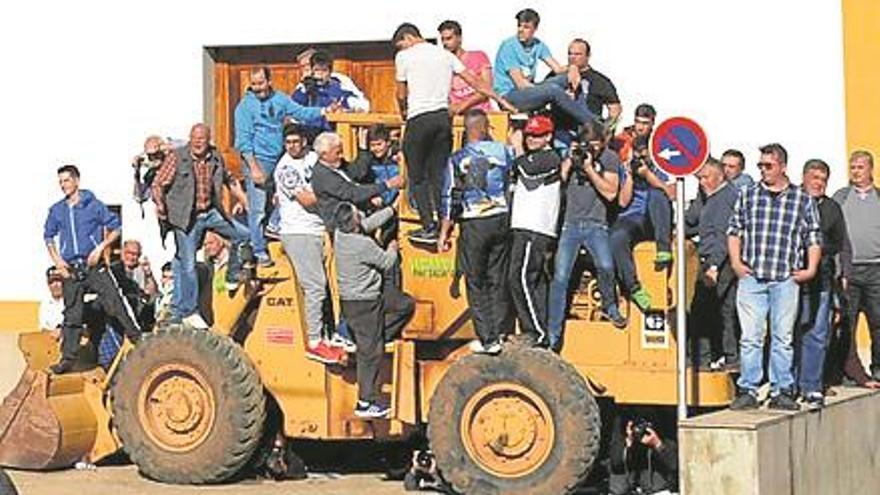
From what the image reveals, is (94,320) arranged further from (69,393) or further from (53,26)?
(53,26)

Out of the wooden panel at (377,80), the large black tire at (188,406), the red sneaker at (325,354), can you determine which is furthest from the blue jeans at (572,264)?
the wooden panel at (377,80)

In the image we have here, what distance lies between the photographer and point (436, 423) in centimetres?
1334

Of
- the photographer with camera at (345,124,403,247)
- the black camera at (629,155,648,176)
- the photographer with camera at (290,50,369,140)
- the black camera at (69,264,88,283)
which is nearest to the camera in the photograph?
the black camera at (629,155,648,176)

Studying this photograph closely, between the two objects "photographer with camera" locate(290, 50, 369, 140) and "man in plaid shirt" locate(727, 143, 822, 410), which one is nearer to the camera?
"man in plaid shirt" locate(727, 143, 822, 410)

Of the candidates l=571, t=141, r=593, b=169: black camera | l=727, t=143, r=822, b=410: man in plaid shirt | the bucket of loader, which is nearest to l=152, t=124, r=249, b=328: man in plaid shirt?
the bucket of loader

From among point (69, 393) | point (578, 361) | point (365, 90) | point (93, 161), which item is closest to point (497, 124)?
point (578, 361)

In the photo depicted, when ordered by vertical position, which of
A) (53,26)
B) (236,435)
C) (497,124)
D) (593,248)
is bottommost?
(236,435)

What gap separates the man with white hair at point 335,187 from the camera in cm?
1362

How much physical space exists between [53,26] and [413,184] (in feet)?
31.4

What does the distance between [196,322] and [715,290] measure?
12.5 feet

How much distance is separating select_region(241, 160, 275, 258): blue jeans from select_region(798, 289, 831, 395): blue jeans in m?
3.97

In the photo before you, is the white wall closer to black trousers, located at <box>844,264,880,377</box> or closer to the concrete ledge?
black trousers, located at <box>844,264,880,377</box>

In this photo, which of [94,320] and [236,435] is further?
[94,320]

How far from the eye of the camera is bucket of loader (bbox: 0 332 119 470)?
15031 millimetres
